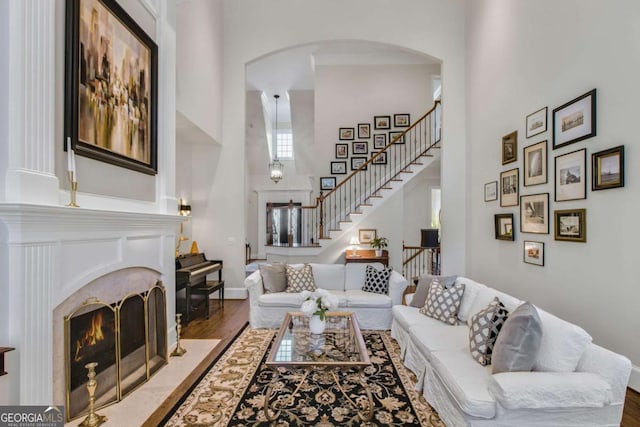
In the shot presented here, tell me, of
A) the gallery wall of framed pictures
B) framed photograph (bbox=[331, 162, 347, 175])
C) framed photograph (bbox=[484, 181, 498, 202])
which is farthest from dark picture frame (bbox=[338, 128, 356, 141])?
the gallery wall of framed pictures

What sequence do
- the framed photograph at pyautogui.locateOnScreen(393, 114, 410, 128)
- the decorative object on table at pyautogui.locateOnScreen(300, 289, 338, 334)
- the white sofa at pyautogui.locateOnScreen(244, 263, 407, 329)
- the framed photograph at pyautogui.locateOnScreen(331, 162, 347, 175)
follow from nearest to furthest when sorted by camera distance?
the decorative object on table at pyautogui.locateOnScreen(300, 289, 338, 334) < the white sofa at pyautogui.locateOnScreen(244, 263, 407, 329) < the framed photograph at pyautogui.locateOnScreen(393, 114, 410, 128) < the framed photograph at pyautogui.locateOnScreen(331, 162, 347, 175)

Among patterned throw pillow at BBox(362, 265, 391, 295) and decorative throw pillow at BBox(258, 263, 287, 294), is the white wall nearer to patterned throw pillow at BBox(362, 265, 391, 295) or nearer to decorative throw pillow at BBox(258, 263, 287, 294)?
patterned throw pillow at BBox(362, 265, 391, 295)

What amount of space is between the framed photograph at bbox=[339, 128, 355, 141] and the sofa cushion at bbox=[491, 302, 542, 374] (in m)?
7.26

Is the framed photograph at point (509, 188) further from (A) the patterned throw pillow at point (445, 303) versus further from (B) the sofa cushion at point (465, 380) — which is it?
(B) the sofa cushion at point (465, 380)

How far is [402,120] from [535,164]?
17.1 ft

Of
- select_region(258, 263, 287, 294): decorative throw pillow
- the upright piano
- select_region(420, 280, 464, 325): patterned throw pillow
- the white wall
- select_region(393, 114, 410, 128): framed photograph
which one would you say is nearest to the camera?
the white wall

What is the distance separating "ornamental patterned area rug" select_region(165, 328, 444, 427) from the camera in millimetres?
2449

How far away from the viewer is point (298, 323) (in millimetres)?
3486

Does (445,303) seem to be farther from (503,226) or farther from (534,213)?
(503,226)

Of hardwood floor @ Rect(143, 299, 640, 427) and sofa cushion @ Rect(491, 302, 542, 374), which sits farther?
hardwood floor @ Rect(143, 299, 640, 427)

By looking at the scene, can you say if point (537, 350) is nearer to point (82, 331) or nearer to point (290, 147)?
point (82, 331)

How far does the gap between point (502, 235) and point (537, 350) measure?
113 inches

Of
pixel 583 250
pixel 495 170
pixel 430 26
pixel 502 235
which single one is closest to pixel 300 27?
pixel 430 26

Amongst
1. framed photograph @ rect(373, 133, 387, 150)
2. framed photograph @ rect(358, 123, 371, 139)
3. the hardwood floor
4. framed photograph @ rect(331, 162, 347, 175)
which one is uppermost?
framed photograph @ rect(358, 123, 371, 139)
